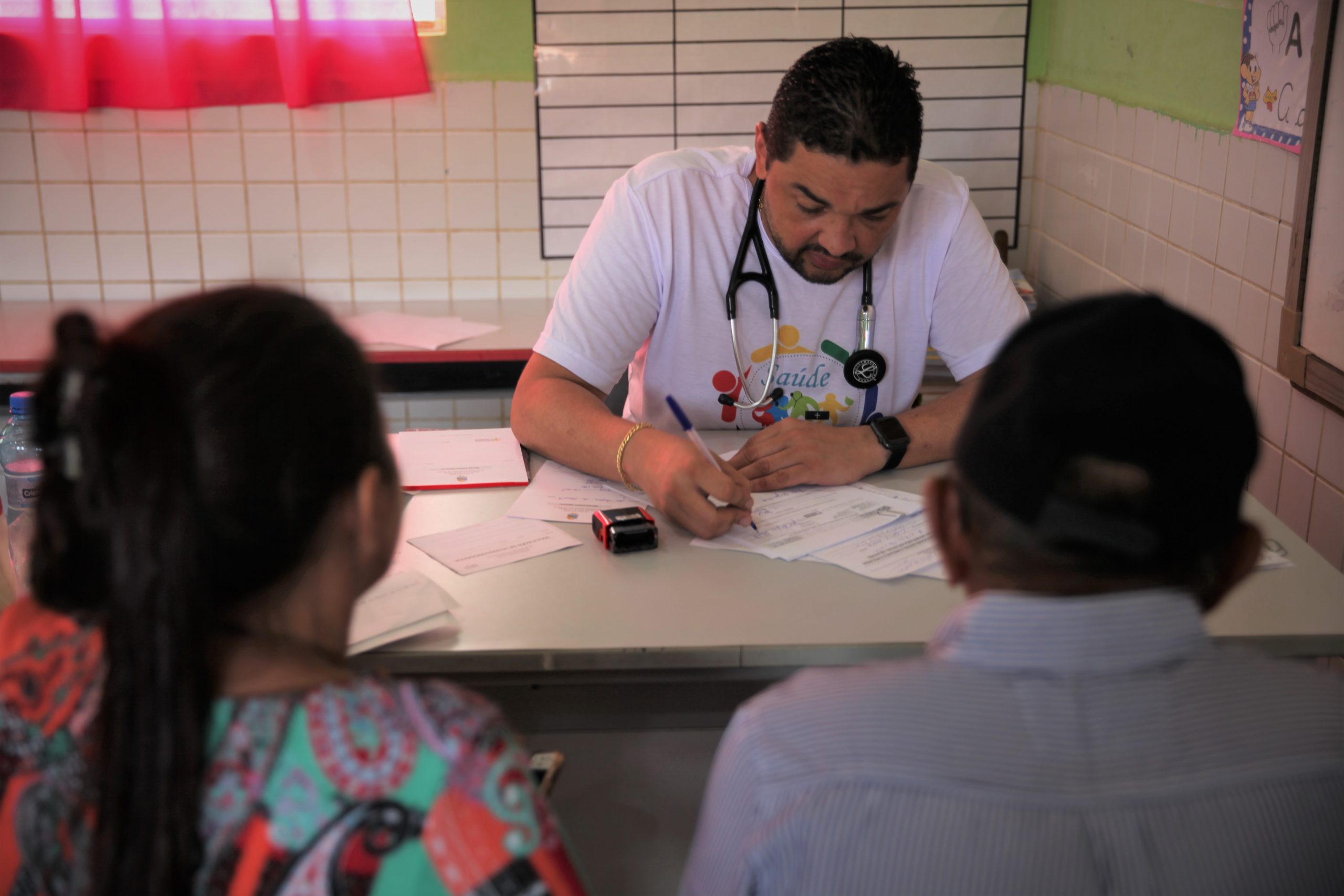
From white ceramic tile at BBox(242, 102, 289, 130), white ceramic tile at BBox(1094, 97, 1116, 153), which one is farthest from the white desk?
white ceramic tile at BBox(242, 102, 289, 130)

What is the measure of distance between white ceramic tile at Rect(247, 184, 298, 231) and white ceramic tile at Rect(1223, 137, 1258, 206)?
247 cm

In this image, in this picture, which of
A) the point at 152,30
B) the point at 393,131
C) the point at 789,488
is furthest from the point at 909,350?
the point at 152,30

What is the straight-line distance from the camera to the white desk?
1334mm

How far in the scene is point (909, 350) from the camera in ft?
7.22

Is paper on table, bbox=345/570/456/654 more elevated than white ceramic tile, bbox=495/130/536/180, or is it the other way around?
white ceramic tile, bbox=495/130/536/180

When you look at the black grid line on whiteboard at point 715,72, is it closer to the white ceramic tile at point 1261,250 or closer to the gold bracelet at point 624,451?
the white ceramic tile at point 1261,250

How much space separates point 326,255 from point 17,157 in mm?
881

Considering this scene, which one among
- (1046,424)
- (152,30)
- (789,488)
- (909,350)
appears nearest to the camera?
(1046,424)

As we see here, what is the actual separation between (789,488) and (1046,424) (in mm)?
1075

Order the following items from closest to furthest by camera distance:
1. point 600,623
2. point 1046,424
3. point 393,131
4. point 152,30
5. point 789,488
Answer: point 1046,424 < point 600,623 < point 789,488 < point 152,30 < point 393,131

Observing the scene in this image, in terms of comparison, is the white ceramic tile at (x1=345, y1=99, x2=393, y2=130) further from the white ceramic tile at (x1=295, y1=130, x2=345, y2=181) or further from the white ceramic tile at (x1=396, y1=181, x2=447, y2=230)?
the white ceramic tile at (x1=396, y1=181, x2=447, y2=230)

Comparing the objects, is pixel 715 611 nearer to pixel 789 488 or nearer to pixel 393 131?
pixel 789 488

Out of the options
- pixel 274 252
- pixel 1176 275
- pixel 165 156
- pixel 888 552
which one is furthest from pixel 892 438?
pixel 165 156

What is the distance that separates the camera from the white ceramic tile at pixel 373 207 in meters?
3.40
